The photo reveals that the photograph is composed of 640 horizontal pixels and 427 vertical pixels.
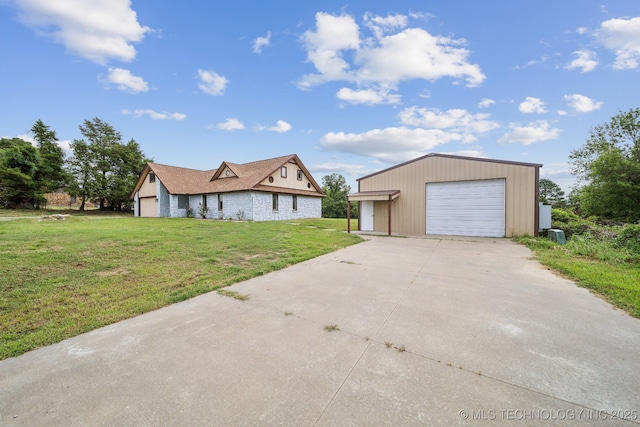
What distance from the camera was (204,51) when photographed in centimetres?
1262

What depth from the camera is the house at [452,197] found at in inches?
430

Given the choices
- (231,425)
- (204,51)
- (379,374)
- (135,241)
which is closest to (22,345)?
(231,425)

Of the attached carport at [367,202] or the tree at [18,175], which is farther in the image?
the tree at [18,175]

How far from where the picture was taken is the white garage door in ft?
37.5

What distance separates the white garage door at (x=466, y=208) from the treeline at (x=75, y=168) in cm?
3125

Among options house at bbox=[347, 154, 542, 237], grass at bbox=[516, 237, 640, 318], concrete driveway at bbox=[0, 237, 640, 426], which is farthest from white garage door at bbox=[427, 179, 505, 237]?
concrete driveway at bbox=[0, 237, 640, 426]

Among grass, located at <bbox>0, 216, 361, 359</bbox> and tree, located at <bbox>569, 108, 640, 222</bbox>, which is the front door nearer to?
grass, located at <bbox>0, 216, 361, 359</bbox>

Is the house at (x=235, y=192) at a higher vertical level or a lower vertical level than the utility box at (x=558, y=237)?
higher

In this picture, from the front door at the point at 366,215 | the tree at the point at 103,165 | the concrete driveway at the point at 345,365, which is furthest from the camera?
the tree at the point at 103,165

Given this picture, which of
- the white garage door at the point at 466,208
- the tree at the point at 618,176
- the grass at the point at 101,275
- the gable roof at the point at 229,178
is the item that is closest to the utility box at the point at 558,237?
the white garage door at the point at 466,208

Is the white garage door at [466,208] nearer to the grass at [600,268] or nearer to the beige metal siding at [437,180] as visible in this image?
the beige metal siding at [437,180]

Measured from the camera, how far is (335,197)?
139ft

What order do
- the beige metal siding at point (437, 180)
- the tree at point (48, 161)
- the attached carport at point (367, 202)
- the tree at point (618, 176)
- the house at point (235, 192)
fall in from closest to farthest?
the beige metal siding at point (437, 180)
the attached carport at point (367, 202)
the tree at point (618, 176)
the house at point (235, 192)
the tree at point (48, 161)

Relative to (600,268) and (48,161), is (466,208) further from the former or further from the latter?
(48,161)
